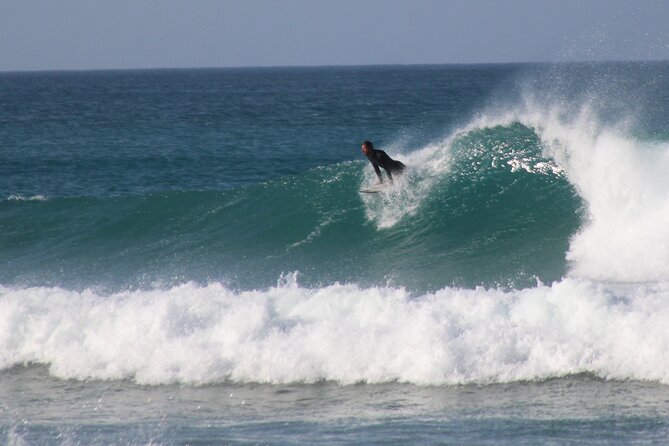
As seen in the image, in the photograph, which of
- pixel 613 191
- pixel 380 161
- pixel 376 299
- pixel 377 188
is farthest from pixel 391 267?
pixel 613 191

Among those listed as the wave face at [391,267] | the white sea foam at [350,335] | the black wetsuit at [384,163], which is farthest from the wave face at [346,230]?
the white sea foam at [350,335]

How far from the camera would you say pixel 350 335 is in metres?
11.4

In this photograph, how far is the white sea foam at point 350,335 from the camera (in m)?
10.6

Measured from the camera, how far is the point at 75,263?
663 inches

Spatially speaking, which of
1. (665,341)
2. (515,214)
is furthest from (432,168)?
(665,341)

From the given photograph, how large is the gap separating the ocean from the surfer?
798 millimetres

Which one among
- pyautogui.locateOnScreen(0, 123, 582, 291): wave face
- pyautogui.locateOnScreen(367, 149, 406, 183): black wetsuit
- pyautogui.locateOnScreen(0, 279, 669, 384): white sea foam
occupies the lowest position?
pyautogui.locateOnScreen(0, 279, 669, 384): white sea foam

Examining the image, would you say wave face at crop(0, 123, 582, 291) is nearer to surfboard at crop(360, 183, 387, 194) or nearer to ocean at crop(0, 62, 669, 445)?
ocean at crop(0, 62, 669, 445)

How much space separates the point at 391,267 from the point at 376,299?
3236 millimetres

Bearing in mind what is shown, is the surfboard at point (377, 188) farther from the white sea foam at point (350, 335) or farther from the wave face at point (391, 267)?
the white sea foam at point (350, 335)

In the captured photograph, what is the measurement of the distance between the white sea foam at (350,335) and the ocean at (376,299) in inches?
1.0

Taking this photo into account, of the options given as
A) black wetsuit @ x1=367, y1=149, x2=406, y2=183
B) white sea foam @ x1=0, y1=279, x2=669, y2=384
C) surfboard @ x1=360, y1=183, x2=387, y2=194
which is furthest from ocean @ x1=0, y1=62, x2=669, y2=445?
black wetsuit @ x1=367, y1=149, x2=406, y2=183

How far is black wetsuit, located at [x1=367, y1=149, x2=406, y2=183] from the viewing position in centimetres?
1554

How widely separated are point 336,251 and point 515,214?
324 centimetres
